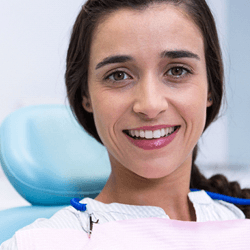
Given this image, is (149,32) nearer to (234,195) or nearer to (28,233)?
(28,233)

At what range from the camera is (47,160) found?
3.91ft

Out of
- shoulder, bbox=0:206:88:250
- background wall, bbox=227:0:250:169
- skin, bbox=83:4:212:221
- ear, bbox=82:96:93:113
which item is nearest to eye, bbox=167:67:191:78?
skin, bbox=83:4:212:221

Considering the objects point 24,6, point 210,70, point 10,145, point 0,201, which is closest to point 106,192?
point 10,145

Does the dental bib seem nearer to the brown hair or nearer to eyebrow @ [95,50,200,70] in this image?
the brown hair

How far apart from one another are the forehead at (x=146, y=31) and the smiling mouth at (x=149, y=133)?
187 millimetres

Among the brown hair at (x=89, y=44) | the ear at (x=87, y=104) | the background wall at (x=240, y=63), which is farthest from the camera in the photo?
the background wall at (x=240, y=63)

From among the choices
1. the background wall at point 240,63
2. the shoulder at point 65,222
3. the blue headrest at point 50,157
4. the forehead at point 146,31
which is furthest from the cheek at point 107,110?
the background wall at point 240,63

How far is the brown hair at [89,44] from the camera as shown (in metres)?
0.96

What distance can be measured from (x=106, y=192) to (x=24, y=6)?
5.28ft

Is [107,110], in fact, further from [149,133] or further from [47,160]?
[47,160]

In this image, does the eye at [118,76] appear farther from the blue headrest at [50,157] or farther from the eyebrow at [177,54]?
the blue headrest at [50,157]

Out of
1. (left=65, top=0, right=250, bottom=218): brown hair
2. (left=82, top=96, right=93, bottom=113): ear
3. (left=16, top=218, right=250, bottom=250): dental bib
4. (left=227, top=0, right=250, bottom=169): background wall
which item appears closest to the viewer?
(left=16, top=218, right=250, bottom=250): dental bib

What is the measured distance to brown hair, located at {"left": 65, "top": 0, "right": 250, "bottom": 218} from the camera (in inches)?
37.8

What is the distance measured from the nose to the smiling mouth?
0.05 metres
